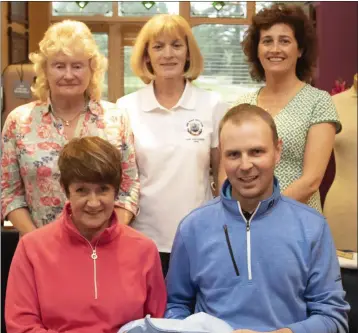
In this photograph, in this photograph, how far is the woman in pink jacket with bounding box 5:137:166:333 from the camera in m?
1.82

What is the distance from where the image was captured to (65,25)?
2.28m

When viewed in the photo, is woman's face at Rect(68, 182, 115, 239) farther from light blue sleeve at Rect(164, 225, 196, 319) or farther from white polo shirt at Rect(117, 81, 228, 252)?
white polo shirt at Rect(117, 81, 228, 252)

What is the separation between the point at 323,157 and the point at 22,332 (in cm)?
109

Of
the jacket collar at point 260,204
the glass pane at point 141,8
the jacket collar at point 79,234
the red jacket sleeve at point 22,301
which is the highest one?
the glass pane at point 141,8

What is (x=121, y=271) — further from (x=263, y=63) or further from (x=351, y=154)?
(x=351, y=154)

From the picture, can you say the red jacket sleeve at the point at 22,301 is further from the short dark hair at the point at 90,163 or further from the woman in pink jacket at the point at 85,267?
the short dark hair at the point at 90,163

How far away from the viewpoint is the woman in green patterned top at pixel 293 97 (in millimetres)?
2254

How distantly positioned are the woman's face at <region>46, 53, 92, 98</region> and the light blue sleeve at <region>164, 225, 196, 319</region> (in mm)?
672

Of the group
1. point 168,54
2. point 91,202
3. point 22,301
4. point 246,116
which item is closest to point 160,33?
point 168,54

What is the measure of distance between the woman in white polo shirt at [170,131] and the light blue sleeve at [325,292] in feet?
2.17

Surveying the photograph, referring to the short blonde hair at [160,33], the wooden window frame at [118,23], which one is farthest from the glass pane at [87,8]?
the short blonde hair at [160,33]

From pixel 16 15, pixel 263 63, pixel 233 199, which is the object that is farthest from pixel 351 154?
pixel 16 15

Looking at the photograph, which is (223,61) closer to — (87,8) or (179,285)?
(87,8)

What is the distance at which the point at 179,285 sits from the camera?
74.5 inches
